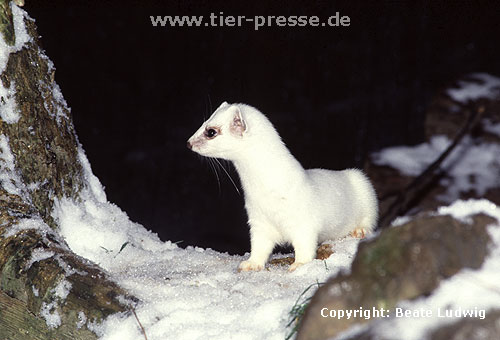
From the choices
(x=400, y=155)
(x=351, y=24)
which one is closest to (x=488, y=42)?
(x=351, y=24)

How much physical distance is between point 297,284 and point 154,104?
23.2 ft

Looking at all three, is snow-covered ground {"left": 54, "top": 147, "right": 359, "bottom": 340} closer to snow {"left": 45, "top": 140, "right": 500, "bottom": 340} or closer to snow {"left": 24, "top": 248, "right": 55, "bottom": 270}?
snow {"left": 45, "top": 140, "right": 500, "bottom": 340}

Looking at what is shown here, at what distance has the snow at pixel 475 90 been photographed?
7.59 m

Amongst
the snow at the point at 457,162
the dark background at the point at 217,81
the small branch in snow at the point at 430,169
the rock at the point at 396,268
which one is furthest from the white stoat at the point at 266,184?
the dark background at the point at 217,81

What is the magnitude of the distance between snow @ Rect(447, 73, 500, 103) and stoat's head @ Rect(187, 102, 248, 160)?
521 centimetres

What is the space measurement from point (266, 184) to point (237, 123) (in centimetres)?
36

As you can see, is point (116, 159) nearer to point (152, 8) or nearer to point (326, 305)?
point (152, 8)

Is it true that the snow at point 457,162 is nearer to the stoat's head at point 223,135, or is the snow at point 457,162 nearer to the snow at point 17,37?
the stoat's head at point 223,135

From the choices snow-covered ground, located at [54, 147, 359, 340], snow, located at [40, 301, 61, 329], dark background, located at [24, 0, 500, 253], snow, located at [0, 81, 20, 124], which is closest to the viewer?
snow-covered ground, located at [54, 147, 359, 340]

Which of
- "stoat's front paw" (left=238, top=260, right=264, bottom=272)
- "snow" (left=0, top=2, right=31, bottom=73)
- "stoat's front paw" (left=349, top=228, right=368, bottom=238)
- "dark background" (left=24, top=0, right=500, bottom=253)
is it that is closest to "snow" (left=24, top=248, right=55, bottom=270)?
"stoat's front paw" (left=238, top=260, right=264, bottom=272)

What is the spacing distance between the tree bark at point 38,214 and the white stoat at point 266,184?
760 mm

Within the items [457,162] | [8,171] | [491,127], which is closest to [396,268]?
[8,171]

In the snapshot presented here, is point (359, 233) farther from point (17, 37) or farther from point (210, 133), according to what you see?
point (17, 37)

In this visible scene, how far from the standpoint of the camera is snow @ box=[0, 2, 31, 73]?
3.05m
